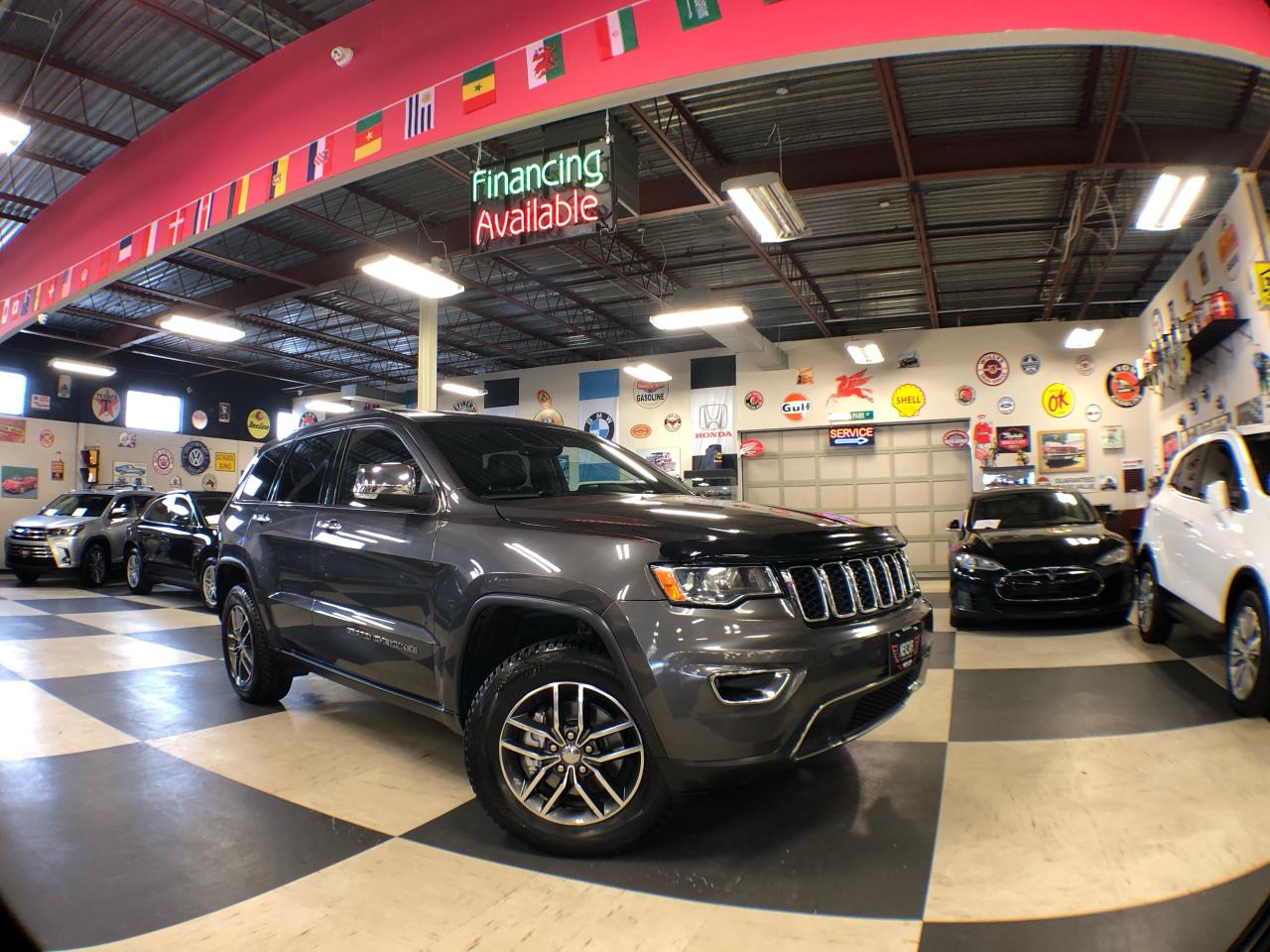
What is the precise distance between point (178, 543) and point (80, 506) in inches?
171

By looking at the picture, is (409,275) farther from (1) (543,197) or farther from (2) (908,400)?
(2) (908,400)

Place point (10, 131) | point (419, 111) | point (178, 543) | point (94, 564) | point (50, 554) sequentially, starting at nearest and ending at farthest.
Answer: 1. point (419, 111)
2. point (10, 131)
3. point (178, 543)
4. point (50, 554)
5. point (94, 564)

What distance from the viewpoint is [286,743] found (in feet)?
10.6

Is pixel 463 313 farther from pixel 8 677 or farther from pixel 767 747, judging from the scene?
pixel 767 747

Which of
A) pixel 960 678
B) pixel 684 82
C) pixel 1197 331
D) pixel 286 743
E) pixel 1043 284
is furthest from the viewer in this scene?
pixel 1043 284

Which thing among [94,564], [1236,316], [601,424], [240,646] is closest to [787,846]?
[240,646]

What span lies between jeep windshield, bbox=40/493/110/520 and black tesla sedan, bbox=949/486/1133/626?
12469 mm

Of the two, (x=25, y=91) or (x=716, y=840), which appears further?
(x=25, y=91)

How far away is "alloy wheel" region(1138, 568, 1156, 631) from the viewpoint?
16.4 feet

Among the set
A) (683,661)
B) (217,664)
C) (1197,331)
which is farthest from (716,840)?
(1197,331)

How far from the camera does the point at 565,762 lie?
216 centimetres

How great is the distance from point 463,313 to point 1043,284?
11.7 meters

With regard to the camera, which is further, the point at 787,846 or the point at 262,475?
the point at 262,475

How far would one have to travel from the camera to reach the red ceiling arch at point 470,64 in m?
3.45
